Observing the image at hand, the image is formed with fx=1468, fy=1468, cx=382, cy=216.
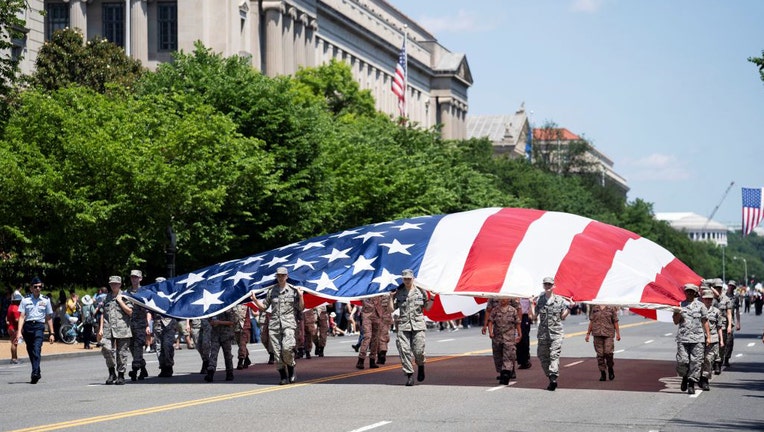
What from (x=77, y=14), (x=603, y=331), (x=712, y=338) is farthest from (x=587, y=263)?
(x=77, y=14)

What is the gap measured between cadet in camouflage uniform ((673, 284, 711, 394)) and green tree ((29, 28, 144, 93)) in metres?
42.5

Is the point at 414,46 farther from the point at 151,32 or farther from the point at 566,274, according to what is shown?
the point at 566,274

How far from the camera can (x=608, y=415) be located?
1956cm

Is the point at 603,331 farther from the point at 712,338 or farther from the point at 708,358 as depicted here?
the point at 712,338

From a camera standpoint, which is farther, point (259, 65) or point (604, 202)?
point (604, 202)

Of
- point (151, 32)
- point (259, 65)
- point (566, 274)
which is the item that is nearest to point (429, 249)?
point (566, 274)

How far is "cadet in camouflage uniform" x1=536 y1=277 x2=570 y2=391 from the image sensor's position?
23.7 meters

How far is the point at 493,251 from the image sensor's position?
26250 mm

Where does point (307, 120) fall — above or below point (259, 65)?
below

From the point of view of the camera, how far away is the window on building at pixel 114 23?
88625mm

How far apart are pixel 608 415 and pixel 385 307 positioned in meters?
10.6

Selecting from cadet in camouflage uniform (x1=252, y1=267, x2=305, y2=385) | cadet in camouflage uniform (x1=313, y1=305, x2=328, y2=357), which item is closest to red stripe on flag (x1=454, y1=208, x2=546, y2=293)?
cadet in camouflage uniform (x1=252, y1=267, x2=305, y2=385)

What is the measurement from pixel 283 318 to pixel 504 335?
387cm

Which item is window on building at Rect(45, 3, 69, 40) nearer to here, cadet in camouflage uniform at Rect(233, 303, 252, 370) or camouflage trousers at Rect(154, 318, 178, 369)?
cadet in camouflage uniform at Rect(233, 303, 252, 370)
